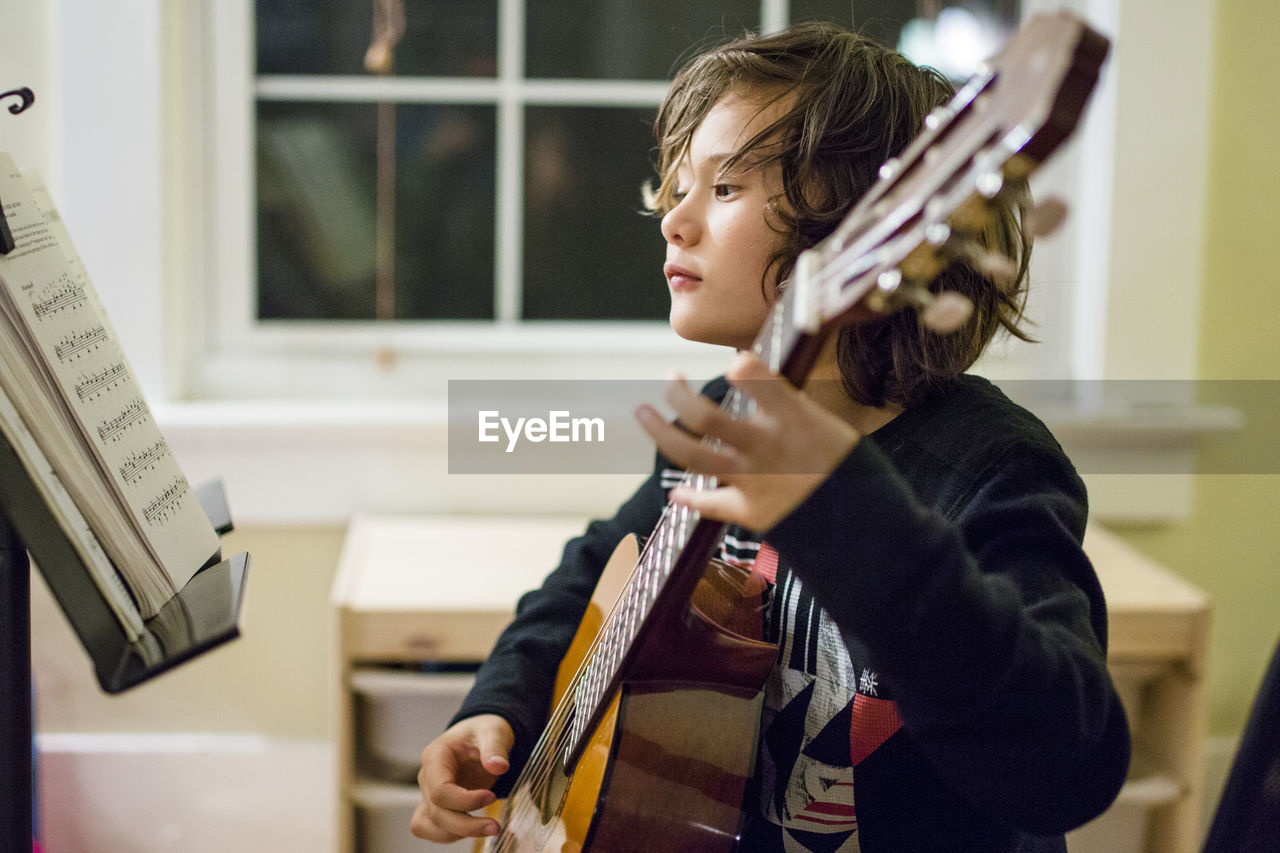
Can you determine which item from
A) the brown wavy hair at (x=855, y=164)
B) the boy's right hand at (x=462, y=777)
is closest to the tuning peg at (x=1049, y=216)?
the brown wavy hair at (x=855, y=164)

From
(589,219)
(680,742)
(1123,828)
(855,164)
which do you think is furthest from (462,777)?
(589,219)

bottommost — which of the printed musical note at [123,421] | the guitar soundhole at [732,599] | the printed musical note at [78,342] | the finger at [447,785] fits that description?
the finger at [447,785]

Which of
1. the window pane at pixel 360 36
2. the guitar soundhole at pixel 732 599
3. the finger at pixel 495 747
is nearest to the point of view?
the guitar soundhole at pixel 732 599

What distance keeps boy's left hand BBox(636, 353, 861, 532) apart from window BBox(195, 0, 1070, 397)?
1.23m

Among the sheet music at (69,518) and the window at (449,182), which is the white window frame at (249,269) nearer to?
the window at (449,182)

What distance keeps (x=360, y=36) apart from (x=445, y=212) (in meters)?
0.30

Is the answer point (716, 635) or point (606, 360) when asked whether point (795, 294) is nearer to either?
point (716, 635)

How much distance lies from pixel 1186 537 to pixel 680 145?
118 cm

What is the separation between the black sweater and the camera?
1.71ft

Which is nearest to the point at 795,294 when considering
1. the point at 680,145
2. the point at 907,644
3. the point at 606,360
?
the point at 907,644

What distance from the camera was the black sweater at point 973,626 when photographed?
0.52m

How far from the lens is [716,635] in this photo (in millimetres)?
696

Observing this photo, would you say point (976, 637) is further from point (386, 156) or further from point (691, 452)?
point (386, 156)

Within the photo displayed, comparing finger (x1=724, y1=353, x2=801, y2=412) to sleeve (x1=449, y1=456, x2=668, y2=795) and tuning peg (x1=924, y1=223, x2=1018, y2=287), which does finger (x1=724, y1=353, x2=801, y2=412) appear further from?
sleeve (x1=449, y1=456, x2=668, y2=795)
